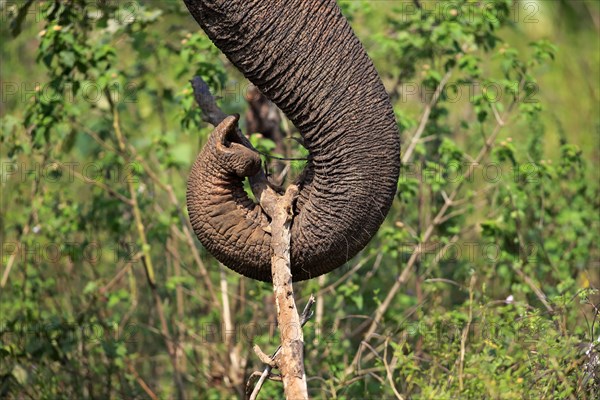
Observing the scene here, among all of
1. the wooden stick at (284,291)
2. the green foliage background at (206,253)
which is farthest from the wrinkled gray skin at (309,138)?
the green foliage background at (206,253)

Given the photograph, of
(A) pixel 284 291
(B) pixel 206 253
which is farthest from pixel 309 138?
(B) pixel 206 253

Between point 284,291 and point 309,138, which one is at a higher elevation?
point 309,138

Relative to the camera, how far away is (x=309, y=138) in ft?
12.2

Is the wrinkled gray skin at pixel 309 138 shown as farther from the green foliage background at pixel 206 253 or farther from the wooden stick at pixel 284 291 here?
the green foliage background at pixel 206 253

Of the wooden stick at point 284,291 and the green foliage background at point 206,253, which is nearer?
the wooden stick at point 284,291

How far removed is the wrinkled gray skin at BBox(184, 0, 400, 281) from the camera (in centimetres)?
358

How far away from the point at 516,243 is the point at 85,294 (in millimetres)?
2712

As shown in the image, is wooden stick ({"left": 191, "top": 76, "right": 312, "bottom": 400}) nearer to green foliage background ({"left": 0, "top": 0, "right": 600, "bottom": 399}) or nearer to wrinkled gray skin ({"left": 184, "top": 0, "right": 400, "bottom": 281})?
wrinkled gray skin ({"left": 184, "top": 0, "right": 400, "bottom": 281})

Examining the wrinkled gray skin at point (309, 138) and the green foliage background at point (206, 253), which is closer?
the wrinkled gray skin at point (309, 138)

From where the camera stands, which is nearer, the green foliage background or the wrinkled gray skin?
the wrinkled gray skin

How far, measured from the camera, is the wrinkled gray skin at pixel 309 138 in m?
3.58

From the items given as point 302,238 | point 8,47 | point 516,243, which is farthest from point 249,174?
point 8,47

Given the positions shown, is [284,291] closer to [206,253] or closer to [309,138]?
[309,138]

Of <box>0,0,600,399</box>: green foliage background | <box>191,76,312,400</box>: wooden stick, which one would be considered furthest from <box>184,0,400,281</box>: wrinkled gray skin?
<box>0,0,600,399</box>: green foliage background
